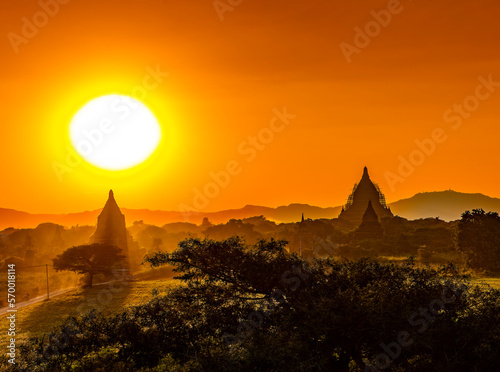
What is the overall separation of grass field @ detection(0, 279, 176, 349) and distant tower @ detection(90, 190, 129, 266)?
18088 millimetres

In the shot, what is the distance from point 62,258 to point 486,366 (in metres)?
58.0

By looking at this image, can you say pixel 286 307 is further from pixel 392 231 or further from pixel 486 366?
pixel 392 231

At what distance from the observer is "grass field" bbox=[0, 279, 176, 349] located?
39.1 m

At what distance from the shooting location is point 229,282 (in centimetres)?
1869

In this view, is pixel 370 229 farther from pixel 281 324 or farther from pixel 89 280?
pixel 281 324

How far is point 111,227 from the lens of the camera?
275 feet

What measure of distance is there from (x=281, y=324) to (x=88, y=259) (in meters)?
53.9

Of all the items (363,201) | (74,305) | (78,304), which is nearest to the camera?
(74,305)

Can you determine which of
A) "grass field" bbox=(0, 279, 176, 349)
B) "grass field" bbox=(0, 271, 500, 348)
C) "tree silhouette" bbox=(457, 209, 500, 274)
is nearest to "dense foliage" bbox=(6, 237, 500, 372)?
"grass field" bbox=(0, 279, 176, 349)

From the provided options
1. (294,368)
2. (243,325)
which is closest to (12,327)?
(243,325)

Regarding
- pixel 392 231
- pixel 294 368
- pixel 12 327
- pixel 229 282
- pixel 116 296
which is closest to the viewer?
pixel 294 368

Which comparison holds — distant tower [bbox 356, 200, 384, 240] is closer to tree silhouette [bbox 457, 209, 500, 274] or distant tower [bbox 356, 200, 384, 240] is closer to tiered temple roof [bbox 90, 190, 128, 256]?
tree silhouette [bbox 457, 209, 500, 274]

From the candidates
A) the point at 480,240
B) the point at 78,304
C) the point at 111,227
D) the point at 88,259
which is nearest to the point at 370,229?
the point at 480,240

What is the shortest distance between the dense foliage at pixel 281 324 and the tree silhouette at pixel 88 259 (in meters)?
49.5
